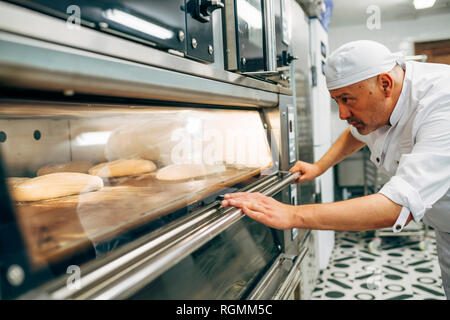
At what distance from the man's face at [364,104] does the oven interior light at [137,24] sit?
2.81ft

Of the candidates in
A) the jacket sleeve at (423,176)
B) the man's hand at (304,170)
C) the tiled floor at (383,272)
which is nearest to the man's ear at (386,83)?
the jacket sleeve at (423,176)

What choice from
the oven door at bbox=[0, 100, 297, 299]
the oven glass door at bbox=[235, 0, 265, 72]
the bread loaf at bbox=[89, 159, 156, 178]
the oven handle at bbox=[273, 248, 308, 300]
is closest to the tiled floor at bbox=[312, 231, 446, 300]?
the oven handle at bbox=[273, 248, 308, 300]

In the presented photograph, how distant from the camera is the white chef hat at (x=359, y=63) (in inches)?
50.3

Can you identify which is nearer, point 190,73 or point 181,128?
point 190,73

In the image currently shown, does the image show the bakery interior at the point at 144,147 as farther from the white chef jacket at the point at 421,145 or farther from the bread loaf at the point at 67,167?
the white chef jacket at the point at 421,145

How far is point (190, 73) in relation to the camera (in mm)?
810

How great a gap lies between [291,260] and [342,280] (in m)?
1.74

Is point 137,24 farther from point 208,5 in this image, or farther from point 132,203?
point 132,203

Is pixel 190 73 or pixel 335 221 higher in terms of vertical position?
pixel 190 73

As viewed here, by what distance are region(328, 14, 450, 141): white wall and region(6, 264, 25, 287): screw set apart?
168cm

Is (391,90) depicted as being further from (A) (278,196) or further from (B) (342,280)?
(B) (342,280)

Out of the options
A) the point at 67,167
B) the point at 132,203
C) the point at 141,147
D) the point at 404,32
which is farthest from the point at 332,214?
the point at 404,32
